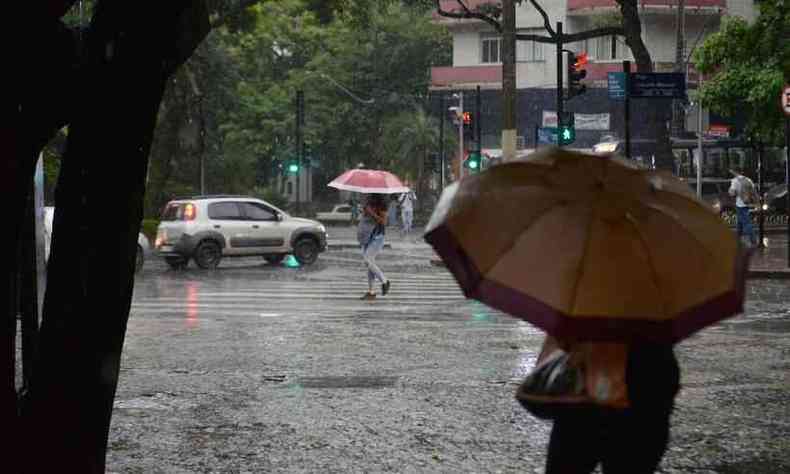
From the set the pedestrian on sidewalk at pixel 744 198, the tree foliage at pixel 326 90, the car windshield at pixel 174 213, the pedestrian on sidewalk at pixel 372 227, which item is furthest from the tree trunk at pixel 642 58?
the tree foliage at pixel 326 90

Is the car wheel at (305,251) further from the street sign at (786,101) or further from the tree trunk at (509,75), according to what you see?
the street sign at (786,101)

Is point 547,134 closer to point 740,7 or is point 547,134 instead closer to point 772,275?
point 772,275

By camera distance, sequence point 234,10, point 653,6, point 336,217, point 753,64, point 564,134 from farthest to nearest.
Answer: point 336,217 < point 653,6 < point 234,10 < point 564,134 < point 753,64

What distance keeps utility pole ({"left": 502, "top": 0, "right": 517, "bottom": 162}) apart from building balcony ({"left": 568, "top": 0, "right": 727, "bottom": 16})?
31312mm

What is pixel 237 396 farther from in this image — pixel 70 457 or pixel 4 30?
pixel 4 30

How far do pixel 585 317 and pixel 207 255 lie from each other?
24281mm

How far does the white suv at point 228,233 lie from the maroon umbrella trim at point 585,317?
23.7 metres

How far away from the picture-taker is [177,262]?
28.1 metres

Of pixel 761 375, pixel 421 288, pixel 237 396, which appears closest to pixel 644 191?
pixel 237 396

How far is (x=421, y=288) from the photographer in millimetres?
21609

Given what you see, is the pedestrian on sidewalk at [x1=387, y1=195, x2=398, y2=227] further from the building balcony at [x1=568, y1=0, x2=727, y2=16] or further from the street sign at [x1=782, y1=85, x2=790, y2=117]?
the street sign at [x1=782, y1=85, x2=790, y2=117]

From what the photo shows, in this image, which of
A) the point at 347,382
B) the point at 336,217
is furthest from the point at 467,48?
the point at 347,382

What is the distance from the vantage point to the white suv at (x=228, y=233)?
27.5 metres

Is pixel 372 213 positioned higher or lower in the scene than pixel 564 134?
lower
